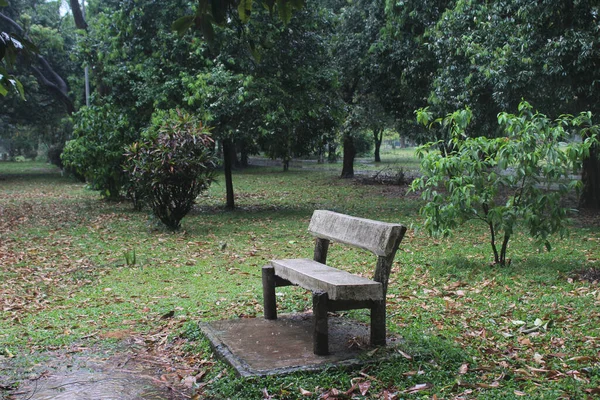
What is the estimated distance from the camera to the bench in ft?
14.2

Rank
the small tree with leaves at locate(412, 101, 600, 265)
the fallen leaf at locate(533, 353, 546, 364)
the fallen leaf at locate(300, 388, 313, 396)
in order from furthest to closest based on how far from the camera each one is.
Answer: the small tree with leaves at locate(412, 101, 600, 265) < the fallen leaf at locate(533, 353, 546, 364) < the fallen leaf at locate(300, 388, 313, 396)

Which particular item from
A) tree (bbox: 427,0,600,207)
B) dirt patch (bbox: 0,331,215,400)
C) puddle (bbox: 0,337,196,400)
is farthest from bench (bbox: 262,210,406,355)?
tree (bbox: 427,0,600,207)

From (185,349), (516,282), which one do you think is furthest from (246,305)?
(516,282)

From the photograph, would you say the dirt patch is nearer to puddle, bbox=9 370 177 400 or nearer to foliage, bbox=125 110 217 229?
puddle, bbox=9 370 177 400

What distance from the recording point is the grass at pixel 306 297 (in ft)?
13.4

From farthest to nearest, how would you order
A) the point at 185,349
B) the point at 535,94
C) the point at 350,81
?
the point at 350,81
the point at 535,94
the point at 185,349

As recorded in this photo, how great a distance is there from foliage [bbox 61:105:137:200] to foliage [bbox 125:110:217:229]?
12.3ft

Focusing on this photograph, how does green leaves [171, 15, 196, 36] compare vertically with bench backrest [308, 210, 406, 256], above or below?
above

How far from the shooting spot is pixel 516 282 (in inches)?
275

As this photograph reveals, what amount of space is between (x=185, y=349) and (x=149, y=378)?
2.08ft

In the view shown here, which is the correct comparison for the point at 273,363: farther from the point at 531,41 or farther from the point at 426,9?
the point at 426,9

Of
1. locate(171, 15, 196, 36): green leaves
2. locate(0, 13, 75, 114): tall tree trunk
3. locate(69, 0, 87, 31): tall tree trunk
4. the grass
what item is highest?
locate(69, 0, 87, 31): tall tree trunk

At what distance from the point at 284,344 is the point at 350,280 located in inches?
30.2

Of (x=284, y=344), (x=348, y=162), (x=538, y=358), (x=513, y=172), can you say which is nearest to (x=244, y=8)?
(x=284, y=344)
